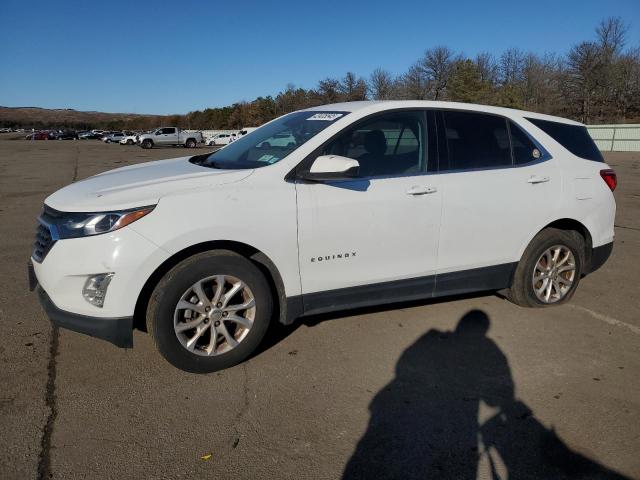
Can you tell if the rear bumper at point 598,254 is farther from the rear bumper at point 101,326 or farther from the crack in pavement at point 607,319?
the rear bumper at point 101,326

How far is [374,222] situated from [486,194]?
3.49 ft

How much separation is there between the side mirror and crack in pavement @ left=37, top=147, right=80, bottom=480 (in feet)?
6.85

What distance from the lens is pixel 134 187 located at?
3.27 m

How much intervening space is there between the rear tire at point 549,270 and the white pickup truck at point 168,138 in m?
46.0

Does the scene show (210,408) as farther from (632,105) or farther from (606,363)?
(632,105)

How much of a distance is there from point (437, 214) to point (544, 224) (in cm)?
115

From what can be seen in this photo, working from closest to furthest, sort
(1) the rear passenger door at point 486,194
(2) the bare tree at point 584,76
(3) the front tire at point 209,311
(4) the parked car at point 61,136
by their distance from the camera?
1. (3) the front tire at point 209,311
2. (1) the rear passenger door at point 486,194
3. (2) the bare tree at point 584,76
4. (4) the parked car at point 61,136

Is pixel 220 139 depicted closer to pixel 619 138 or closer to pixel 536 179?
pixel 619 138

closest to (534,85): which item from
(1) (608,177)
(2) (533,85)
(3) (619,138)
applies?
(2) (533,85)

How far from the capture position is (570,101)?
58312 mm

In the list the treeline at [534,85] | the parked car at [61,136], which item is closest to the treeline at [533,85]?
the treeline at [534,85]

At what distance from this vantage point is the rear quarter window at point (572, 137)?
4555 millimetres

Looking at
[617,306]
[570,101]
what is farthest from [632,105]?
[617,306]

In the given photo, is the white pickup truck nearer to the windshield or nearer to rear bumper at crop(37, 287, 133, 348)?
the windshield
